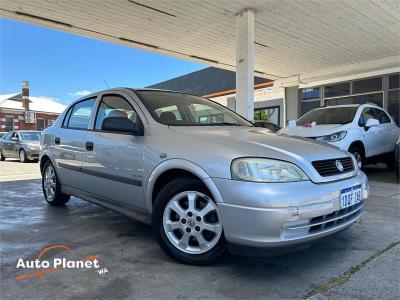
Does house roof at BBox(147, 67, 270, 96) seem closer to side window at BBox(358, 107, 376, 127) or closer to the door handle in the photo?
side window at BBox(358, 107, 376, 127)

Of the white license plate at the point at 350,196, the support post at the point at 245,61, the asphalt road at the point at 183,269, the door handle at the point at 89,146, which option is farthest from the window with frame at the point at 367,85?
the door handle at the point at 89,146

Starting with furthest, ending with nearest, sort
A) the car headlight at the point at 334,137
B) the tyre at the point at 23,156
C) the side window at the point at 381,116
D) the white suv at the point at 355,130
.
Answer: the tyre at the point at 23,156 < the side window at the point at 381,116 < the white suv at the point at 355,130 < the car headlight at the point at 334,137

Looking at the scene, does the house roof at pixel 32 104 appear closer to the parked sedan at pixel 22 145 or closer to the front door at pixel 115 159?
the parked sedan at pixel 22 145

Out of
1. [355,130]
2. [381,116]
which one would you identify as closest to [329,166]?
[355,130]

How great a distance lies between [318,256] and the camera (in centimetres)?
333

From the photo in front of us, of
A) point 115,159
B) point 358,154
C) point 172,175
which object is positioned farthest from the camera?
point 358,154

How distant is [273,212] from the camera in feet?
8.71

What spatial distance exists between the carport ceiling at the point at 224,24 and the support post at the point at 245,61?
0.28 meters

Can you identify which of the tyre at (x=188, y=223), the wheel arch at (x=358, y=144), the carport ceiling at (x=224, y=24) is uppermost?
the carport ceiling at (x=224, y=24)

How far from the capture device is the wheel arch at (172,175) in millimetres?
2920

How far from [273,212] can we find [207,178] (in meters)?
0.58

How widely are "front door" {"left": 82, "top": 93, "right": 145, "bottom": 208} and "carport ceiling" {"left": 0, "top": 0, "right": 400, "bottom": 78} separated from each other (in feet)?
14.5

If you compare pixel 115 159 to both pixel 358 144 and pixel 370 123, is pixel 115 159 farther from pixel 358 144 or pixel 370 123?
pixel 370 123

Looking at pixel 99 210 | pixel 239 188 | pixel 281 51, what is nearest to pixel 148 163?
pixel 239 188
